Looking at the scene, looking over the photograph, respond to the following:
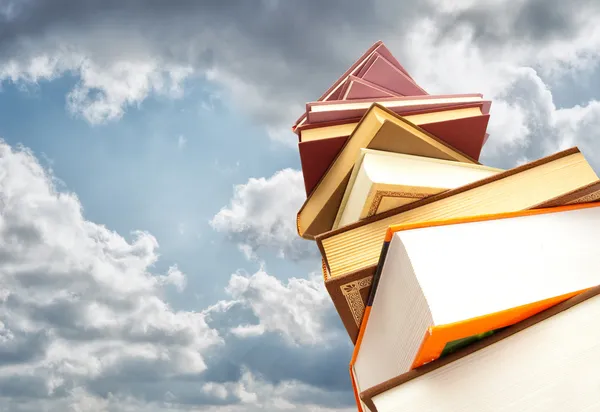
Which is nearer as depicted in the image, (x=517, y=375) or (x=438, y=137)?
(x=517, y=375)

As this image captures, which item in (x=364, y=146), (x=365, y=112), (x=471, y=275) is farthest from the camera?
(x=365, y=112)

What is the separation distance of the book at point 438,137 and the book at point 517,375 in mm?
1802

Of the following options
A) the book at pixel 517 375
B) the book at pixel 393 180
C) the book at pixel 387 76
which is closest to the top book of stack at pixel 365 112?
the book at pixel 387 76

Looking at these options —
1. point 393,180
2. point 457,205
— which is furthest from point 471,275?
point 393,180

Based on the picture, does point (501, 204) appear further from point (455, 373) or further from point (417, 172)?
point (455, 373)

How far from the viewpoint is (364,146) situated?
10.9 feet

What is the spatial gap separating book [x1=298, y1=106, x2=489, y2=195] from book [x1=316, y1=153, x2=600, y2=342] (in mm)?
792

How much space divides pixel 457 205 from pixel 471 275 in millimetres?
793

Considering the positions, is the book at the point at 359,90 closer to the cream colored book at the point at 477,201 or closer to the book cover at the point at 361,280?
the cream colored book at the point at 477,201

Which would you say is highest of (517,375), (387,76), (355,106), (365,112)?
(387,76)

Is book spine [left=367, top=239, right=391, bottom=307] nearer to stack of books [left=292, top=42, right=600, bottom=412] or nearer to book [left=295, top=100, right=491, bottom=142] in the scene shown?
stack of books [left=292, top=42, right=600, bottom=412]

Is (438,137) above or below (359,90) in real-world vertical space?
below

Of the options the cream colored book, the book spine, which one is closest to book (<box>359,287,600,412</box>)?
the book spine

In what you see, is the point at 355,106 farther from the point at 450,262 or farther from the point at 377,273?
the point at 450,262
